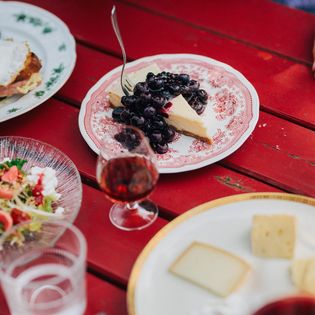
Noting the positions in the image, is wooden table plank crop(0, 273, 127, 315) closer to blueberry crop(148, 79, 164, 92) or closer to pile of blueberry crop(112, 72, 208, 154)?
pile of blueberry crop(112, 72, 208, 154)

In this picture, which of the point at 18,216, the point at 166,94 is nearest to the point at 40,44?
the point at 166,94

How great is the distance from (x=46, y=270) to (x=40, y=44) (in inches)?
31.6

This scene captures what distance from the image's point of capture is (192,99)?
58.7 inches

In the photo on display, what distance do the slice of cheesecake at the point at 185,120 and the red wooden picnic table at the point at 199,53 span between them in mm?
85

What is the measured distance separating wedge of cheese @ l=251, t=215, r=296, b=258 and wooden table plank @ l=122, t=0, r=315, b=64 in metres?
0.68

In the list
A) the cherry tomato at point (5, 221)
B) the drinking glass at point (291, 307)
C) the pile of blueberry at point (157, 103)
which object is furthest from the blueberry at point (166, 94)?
the drinking glass at point (291, 307)

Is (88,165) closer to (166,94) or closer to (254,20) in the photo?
(166,94)

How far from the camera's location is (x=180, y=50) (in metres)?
1.73

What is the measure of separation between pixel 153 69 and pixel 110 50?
23cm

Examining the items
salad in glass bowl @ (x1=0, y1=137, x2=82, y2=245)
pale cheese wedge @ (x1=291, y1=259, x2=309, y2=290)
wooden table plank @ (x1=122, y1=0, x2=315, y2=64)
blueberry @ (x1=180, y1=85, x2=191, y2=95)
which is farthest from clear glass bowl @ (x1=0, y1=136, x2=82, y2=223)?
wooden table plank @ (x1=122, y1=0, x2=315, y2=64)

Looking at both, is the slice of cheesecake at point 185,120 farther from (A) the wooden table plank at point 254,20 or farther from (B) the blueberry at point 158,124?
(A) the wooden table plank at point 254,20

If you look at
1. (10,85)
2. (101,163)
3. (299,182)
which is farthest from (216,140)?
(10,85)

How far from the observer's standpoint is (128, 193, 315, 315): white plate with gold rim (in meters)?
1.02

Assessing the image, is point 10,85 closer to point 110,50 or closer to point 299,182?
point 110,50
